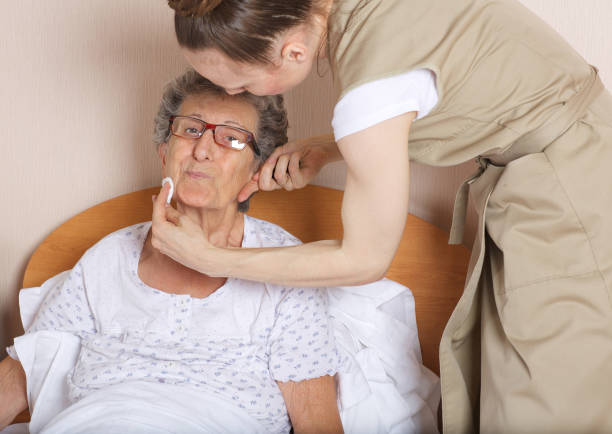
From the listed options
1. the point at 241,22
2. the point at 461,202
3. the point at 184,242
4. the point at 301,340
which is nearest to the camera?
the point at 241,22

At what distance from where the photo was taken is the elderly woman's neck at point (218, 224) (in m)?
1.57

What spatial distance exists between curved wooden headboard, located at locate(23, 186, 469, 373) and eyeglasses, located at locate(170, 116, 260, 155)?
0.41 metres

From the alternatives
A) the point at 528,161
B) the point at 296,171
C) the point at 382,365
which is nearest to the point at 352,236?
the point at 528,161

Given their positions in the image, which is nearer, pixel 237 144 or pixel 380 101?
pixel 380 101

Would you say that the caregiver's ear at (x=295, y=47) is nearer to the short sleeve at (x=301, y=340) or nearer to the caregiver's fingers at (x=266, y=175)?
the caregiver's fingers at (x=266, y=175)

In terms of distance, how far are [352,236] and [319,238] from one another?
32.8 inches

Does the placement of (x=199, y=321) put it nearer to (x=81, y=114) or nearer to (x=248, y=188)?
(x=248, y=188)

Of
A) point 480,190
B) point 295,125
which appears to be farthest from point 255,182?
point 480,190

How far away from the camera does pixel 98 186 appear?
6.73ft

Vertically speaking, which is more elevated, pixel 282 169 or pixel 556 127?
pixel 556 127

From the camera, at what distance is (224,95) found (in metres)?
1.54

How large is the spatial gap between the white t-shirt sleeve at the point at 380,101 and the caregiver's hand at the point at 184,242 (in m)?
0.39

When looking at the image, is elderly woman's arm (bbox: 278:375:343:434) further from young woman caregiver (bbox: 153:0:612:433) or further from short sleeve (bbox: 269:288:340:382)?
young woman caregiver (bbox: 153:0:612:433)

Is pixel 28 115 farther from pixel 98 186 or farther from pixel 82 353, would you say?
pixel 82 353
